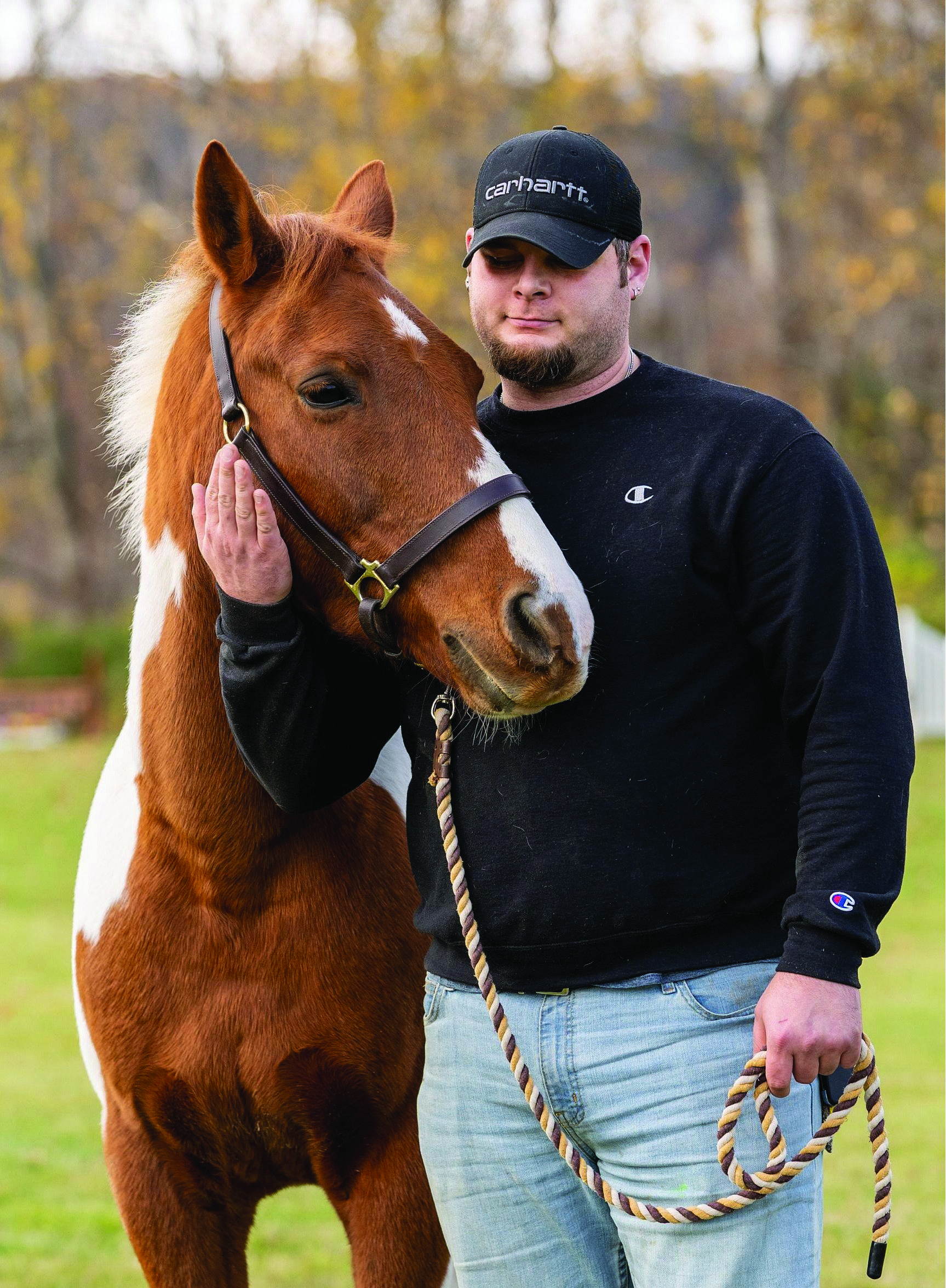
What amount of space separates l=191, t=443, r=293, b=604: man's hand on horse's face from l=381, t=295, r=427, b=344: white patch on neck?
13.2 inches

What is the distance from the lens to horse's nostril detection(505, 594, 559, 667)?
75.2 inches

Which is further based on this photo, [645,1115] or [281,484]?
[281,484]

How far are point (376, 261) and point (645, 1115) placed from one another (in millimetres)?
1532

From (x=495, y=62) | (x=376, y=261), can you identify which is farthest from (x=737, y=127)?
(x=376, y=261)

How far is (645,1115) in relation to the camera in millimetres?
1943

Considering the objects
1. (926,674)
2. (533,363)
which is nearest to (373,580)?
(533,363)

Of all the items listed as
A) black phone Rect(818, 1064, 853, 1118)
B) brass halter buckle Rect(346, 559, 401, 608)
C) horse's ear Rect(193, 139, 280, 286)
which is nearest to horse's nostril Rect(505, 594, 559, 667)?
brass halter buckle Rect(346, 559, 401, 608)

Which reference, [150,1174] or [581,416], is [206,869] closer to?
[150,1174]

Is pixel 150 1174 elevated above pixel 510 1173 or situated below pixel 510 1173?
below

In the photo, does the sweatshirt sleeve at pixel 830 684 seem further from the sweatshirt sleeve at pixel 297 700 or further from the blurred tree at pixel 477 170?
the blurred tree at pixel 477 170

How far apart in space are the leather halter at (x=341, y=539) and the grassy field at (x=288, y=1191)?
10.3 ft

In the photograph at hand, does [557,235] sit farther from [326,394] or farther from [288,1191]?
[288,1191]

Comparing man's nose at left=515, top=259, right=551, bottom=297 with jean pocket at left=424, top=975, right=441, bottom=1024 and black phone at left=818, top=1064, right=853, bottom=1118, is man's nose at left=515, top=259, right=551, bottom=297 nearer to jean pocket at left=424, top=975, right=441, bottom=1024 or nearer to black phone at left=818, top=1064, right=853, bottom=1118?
jean pocket at left=424, top=975, right=441, bottom=1024

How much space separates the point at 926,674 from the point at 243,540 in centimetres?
1206
